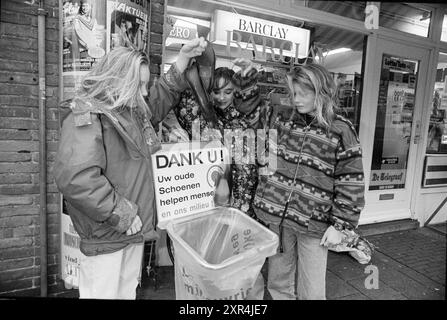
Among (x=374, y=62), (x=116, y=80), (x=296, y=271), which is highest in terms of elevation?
→ (x=374, y=62)

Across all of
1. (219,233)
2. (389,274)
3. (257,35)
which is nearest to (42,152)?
(219,233)

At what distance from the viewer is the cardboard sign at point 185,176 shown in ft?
6.48

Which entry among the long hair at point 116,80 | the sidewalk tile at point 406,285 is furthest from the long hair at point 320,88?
the sidewalk tile at point 406,285

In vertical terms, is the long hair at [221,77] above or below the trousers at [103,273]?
above

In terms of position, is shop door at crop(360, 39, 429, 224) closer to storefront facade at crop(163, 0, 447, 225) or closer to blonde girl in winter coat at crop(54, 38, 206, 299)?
storefront facade at crop(163, 0, 447, 225)

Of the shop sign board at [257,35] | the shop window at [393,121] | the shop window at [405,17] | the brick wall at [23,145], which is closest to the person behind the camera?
the brick wall at [23,145]

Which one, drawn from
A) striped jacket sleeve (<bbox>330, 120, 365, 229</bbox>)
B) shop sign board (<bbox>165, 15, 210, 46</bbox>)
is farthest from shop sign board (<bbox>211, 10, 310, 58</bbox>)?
striped jacket sleeve (<bbox>330, 120, 365, 229</bbox>)

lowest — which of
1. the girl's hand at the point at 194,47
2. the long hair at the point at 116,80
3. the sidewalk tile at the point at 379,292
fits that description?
the sidewalk tile at the point at 379,292

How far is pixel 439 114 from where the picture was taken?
14.8 ft

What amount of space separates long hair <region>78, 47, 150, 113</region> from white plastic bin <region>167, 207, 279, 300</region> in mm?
772

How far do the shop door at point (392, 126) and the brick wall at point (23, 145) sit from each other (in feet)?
11.1

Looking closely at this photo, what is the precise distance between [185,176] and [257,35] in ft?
5.87

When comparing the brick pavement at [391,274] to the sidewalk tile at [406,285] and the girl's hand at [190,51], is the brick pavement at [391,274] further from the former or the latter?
the girl's hand at [190,51]

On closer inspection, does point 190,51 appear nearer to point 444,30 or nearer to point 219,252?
point 219,252
